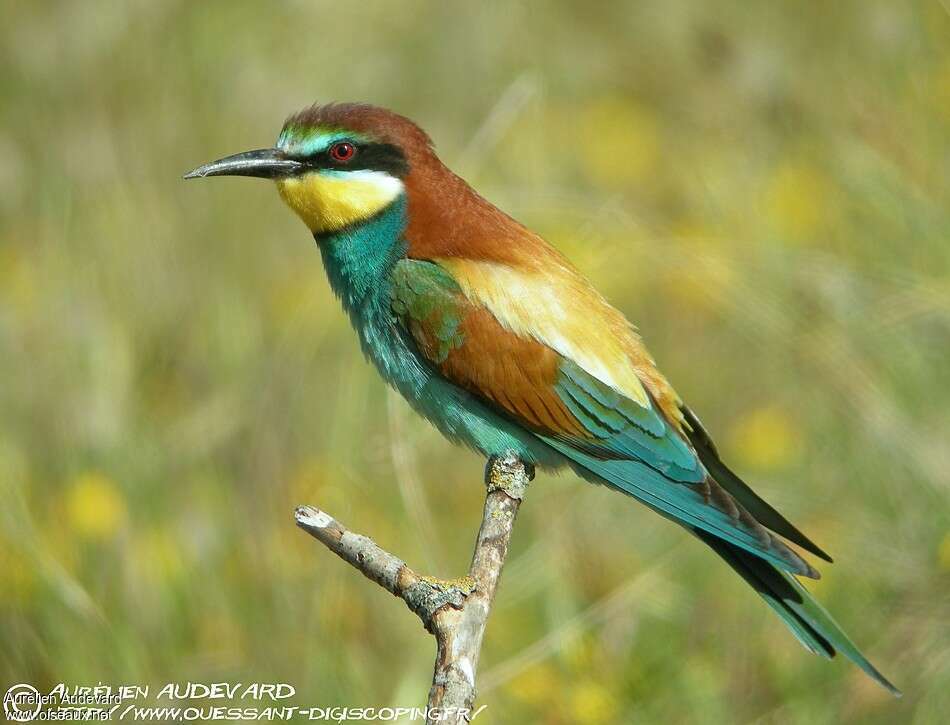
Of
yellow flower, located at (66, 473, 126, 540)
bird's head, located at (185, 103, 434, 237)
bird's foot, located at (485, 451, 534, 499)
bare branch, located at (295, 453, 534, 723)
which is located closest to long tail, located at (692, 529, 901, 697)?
bird's foot, located at (485, 451, 534, 499)

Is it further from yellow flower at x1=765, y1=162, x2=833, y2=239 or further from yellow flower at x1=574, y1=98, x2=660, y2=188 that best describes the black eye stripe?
yellow flower at x1=574, y1=98, x2=660, y2=188

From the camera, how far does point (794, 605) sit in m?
2.68

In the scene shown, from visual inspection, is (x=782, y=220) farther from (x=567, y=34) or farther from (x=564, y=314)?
(x=564, y=314)

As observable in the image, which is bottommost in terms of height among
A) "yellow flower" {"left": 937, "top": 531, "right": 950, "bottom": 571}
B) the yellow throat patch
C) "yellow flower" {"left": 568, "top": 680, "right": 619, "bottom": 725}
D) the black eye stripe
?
"yellow flower" {"left": 568, "top": 680, "right": 619, "bottom": 725}

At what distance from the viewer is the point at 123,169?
15.1ft

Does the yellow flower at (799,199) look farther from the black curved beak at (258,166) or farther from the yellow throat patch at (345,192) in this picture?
the black curved beak at (258,166)

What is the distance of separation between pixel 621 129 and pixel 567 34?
42cm

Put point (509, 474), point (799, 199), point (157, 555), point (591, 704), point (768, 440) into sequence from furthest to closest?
1. point (799, 199)
2. point (768, 440)
3. point (157, 555)
4. point (591, 704)
5. point (509, 474)

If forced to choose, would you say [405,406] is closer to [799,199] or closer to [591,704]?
[591,704]

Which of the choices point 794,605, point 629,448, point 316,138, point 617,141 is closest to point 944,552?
point 794,605

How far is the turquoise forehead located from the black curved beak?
27mm

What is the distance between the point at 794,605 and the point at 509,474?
1.86 feet

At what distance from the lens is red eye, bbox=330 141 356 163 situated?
2.82 metres

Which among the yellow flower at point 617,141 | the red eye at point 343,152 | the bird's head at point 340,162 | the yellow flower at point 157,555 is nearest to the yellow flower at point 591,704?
the yellow flower at point 157,555
